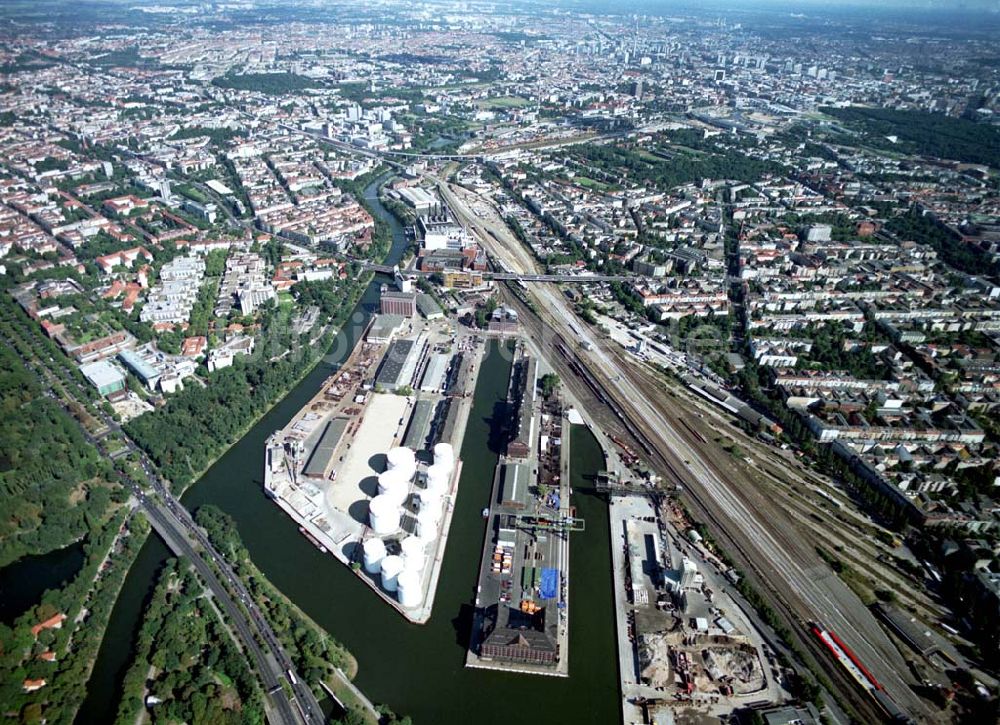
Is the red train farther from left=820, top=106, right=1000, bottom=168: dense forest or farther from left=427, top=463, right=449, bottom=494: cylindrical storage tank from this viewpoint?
left=820, top=106, right=1000, bottom=168: dense forest

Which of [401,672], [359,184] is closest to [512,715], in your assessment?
[401,672]

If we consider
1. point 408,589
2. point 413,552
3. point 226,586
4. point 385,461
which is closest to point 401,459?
point 385,461

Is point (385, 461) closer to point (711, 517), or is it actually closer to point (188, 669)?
point (188, 669)

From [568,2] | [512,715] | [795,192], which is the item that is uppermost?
[568,2]

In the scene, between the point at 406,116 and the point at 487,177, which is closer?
the point at 487,177

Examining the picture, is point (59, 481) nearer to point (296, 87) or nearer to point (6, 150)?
point (6, 150)

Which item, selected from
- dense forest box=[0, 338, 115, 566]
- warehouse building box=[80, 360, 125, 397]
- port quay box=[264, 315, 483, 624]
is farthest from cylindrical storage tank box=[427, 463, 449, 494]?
warehouse building box=[80, 360, 125, 397]
